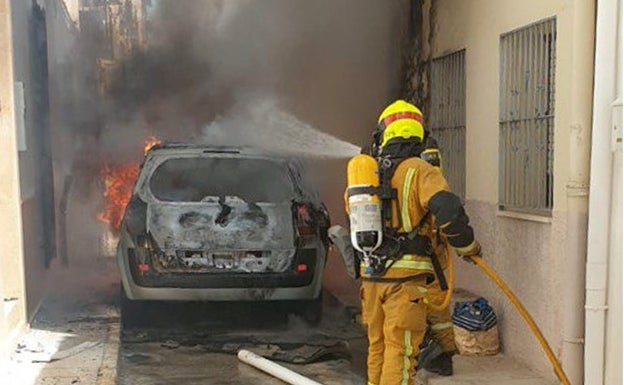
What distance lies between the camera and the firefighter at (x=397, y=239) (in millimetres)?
4535

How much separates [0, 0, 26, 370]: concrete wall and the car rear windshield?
126 cm

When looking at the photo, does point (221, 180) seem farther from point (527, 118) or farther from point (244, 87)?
point (244, 87)

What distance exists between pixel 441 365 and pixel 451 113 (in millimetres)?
3132

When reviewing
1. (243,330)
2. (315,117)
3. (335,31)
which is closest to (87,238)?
(315,117)

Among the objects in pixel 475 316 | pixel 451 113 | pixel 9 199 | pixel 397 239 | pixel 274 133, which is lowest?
pixel 475 316

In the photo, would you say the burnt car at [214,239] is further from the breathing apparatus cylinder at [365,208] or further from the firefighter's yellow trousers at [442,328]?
the breathing apparatus cylinder at [365,208]

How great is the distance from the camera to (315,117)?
38.8 feet

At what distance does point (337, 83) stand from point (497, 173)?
→ 5307 millimetres

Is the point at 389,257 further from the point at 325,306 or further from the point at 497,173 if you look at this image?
the point at 325,306

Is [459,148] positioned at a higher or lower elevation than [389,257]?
higher

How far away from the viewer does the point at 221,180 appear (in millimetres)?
7445

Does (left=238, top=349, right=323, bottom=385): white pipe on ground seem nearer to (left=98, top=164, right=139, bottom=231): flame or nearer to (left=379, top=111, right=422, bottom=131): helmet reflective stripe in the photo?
(left=379, top=111, right=422, bottom=131): helmet reflective stripe

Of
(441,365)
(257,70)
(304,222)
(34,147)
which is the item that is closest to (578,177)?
(441,365)

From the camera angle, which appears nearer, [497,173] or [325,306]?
[497,173]
